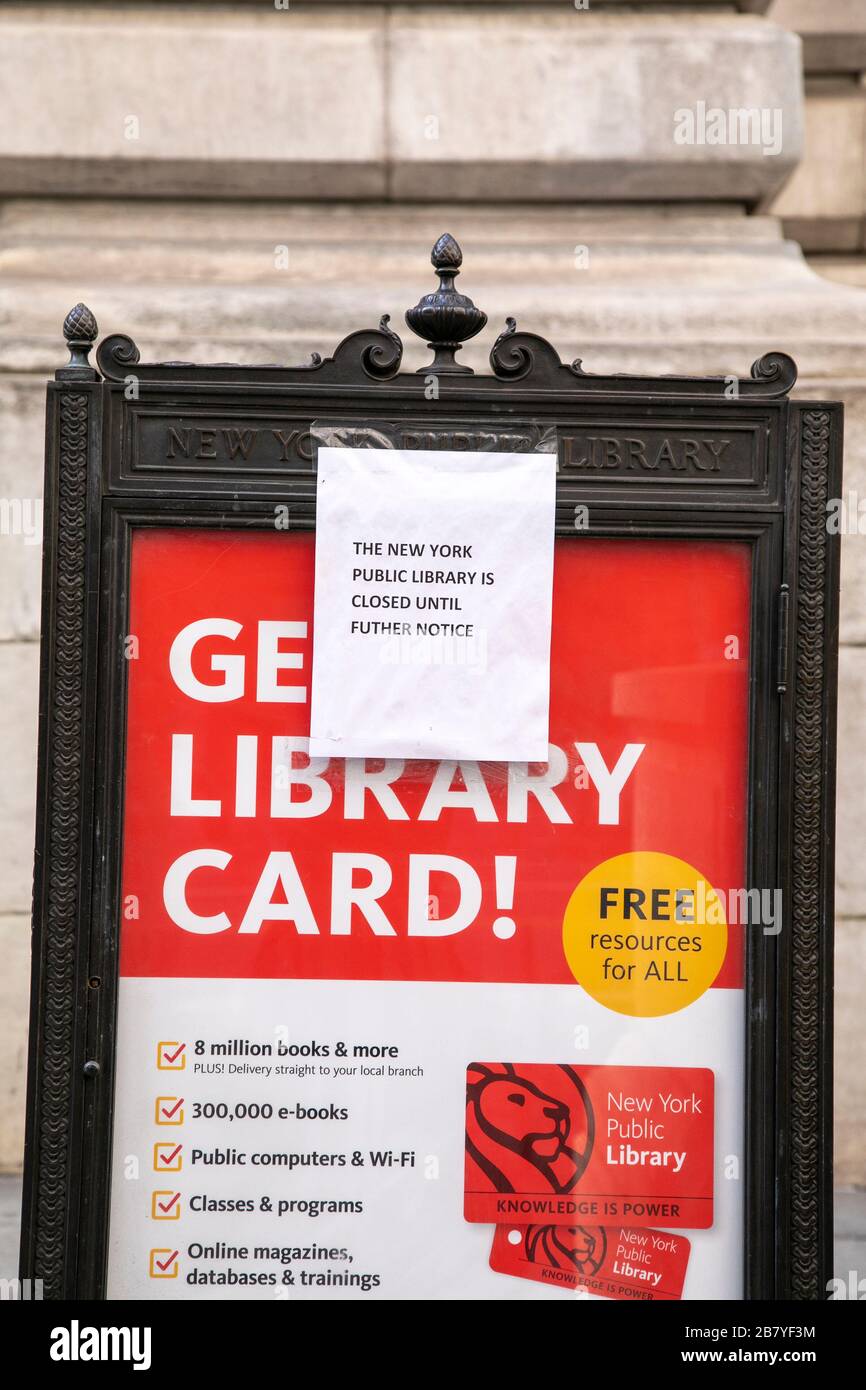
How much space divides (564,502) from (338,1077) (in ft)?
4.13

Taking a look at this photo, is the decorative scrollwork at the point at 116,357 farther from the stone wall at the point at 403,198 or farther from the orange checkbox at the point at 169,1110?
the stone wall at the point at 403,198

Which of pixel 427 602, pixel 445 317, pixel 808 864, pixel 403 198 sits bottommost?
pixel 808 864

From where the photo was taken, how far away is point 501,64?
19.2 ft

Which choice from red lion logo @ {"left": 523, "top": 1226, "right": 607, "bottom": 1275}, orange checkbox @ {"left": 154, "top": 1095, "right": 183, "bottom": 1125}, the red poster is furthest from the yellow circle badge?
orange checkbox @ {"left": 154, "top": 1095, "right": 183, "bottom": 1125}

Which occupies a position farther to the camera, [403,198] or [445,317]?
[403,198]

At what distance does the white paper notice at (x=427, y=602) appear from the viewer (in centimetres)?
307

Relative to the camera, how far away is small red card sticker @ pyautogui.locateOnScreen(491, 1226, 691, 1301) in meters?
3.08

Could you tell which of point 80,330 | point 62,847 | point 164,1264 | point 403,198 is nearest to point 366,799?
point 62,847

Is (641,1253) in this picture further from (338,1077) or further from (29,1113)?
(29,1113)

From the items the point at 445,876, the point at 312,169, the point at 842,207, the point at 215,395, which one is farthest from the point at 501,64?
the point at 445,876

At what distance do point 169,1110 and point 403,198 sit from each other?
13.4 feet

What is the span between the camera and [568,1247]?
10.1 ft

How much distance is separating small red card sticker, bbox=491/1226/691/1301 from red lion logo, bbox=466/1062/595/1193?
10 cm

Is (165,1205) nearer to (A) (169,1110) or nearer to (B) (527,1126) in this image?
(A) (169,1110)
